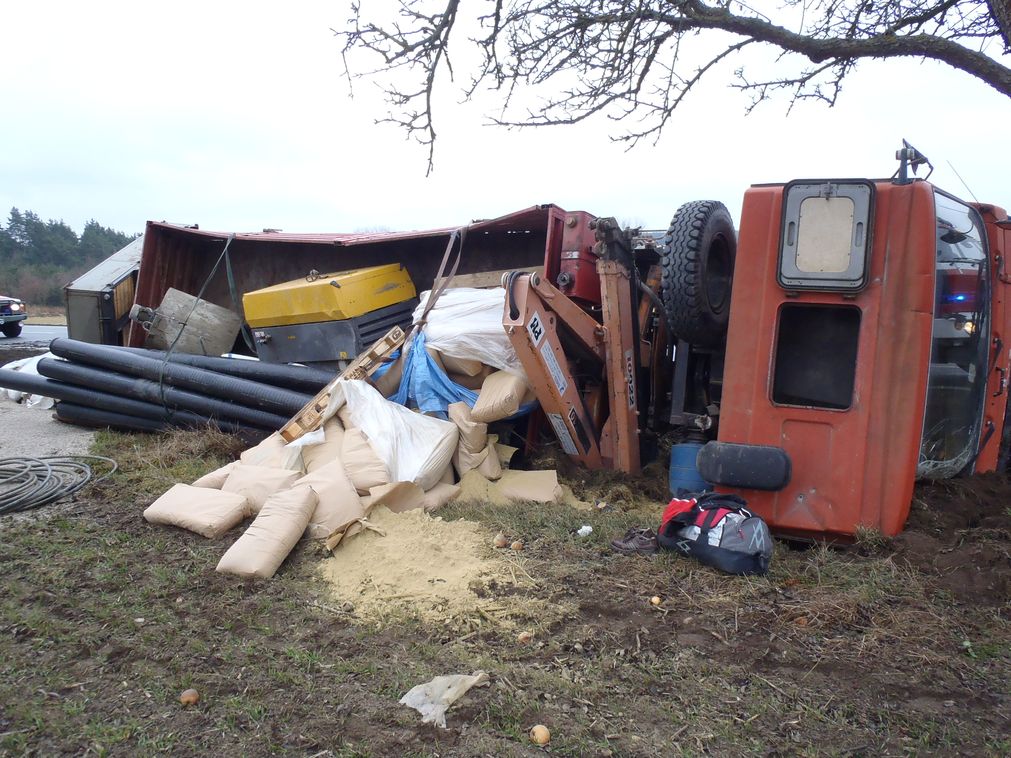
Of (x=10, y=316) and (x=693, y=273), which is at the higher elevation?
(x=693, y=273)

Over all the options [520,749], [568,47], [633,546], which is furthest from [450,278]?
[520,749]

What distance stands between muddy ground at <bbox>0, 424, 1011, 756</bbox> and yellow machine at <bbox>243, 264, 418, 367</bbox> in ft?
8.47

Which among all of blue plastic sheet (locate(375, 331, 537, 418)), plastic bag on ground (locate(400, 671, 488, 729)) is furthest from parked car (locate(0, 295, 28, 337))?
plastic bag on ground (locate(400, 671, 488, 729))

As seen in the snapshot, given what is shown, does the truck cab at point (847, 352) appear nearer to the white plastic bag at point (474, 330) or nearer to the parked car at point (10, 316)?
the white plastic bag at point (474, 330)

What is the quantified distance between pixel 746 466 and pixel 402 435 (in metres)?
2.16

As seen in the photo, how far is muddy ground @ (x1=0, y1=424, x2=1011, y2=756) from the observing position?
7.34ft

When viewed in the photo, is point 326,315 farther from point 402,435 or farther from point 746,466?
point 746,466

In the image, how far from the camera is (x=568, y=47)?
5625 millimetres

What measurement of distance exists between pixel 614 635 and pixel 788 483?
4.13ft

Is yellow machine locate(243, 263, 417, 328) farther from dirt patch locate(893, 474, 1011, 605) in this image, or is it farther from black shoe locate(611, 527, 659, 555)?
dirt patch locate(893, 474, 1011, 605)

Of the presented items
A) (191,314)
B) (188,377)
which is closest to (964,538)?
(188,377)

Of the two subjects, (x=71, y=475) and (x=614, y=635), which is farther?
(x=71, y=475)

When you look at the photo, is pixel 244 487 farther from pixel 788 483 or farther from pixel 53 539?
pixel 788 483

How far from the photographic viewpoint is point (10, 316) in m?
17.2
